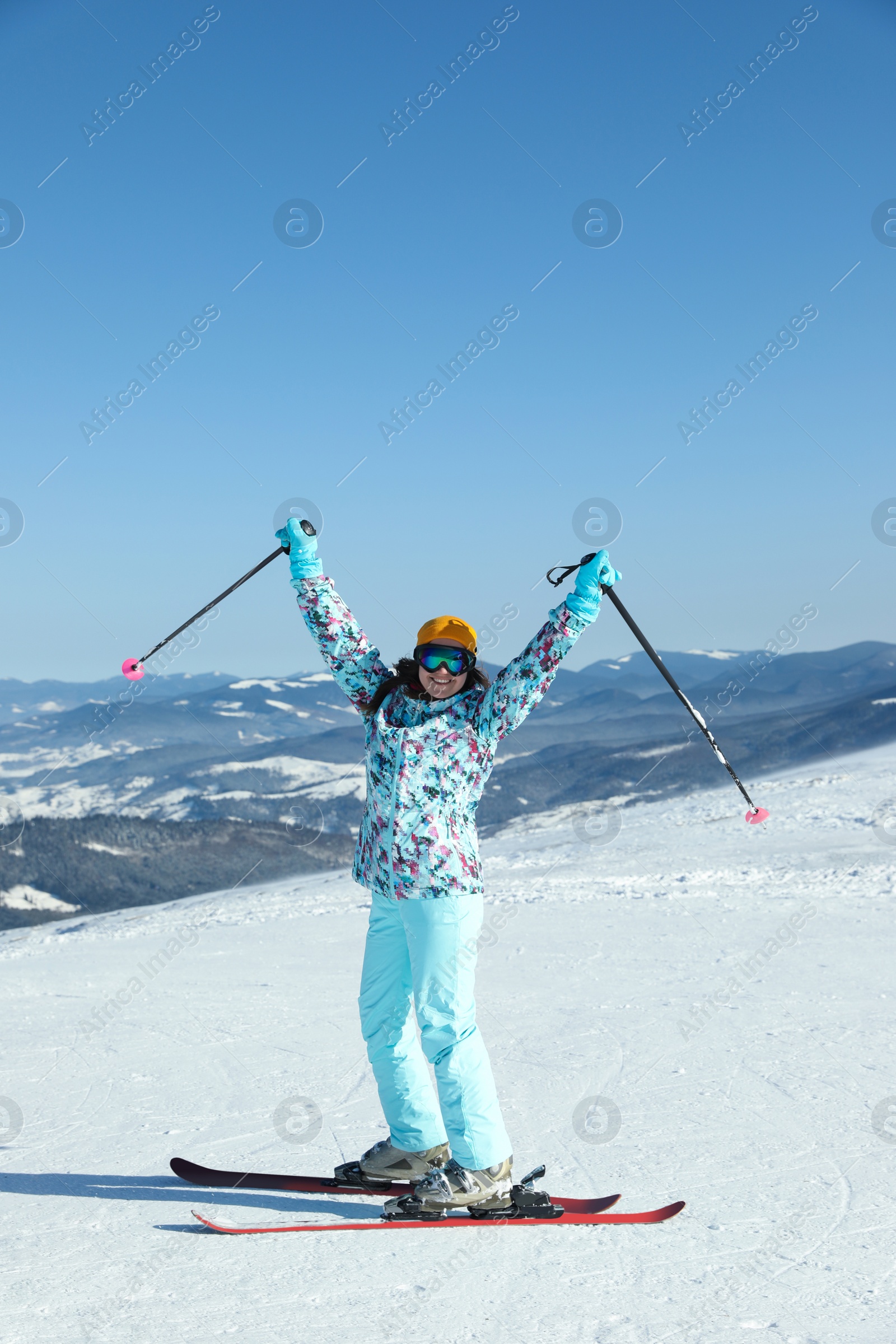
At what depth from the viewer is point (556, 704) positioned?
84.9 meters

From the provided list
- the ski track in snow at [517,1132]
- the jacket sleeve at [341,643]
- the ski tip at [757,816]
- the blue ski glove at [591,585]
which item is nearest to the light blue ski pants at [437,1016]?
the ski track in snow at [517,1132]

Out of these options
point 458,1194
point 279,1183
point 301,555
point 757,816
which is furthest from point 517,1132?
point 301,555

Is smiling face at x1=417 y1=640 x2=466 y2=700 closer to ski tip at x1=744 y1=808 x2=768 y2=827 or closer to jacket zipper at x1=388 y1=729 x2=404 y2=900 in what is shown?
jacket zipper at x1=388 y1=729 x2=404 y2=900

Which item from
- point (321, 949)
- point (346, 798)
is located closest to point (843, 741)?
point (346, 798)

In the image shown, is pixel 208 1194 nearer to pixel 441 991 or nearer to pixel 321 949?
pixel 441 991

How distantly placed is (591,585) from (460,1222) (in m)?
2.01

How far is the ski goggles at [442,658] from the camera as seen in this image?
294 centimetres

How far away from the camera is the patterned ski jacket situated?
281cm

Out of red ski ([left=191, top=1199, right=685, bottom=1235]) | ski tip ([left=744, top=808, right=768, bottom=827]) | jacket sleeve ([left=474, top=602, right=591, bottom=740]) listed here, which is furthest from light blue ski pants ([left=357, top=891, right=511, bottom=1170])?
ski tip ([left=744, top=808, right=768, bottom=827])

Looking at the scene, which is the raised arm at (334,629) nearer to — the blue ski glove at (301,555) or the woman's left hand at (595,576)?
the blue ski glove at (301,555)

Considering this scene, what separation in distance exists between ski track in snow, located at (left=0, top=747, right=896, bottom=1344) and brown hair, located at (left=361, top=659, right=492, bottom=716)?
5.24ft

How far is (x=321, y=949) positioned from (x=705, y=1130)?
4.43 metres

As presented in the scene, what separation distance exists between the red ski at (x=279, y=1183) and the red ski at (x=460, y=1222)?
0.16 meters

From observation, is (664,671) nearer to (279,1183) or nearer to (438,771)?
(438,771)
